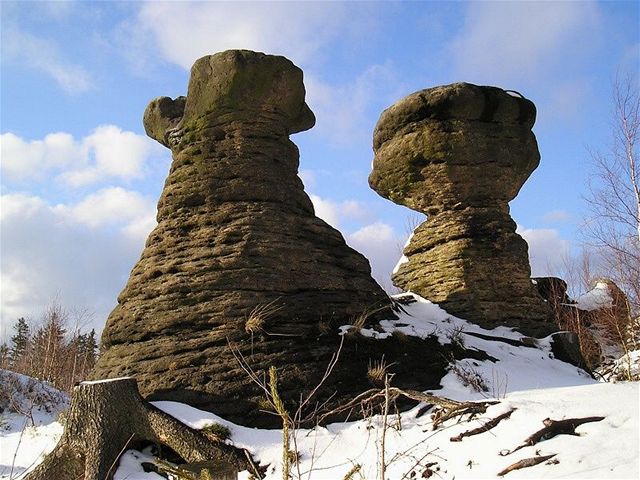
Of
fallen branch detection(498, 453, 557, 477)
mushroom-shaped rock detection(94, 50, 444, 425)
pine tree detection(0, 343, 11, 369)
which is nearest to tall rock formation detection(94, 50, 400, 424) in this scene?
mushroom-shaped rock detection(94, 50, 444, 425)

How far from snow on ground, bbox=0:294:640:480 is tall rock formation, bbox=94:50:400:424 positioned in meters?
0.66

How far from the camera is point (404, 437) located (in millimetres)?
5496

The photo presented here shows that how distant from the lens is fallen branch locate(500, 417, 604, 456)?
429cm

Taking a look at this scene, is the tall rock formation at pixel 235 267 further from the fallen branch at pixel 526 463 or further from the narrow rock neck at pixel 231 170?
the fallen branch at pixel 526 463

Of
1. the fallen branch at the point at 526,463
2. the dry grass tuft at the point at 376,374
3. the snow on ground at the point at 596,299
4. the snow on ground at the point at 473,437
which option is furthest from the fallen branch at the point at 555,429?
the snow on ground at the point at 596,299

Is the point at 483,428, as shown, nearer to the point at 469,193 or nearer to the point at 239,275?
the point at 239,275

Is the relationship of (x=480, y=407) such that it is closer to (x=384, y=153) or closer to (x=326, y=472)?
(x=326, y=472)

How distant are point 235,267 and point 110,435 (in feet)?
8.59

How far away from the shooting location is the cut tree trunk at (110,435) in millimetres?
5469

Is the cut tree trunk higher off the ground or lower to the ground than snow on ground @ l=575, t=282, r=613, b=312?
lower

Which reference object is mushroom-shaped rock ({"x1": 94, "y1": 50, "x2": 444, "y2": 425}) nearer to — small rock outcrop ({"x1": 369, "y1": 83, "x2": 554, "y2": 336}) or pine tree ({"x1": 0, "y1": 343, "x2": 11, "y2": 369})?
small rock outcrop ({"x1": 369, "y1": 83, "x2": 554, "y2": 336})

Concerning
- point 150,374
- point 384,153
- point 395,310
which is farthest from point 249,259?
point 384,153

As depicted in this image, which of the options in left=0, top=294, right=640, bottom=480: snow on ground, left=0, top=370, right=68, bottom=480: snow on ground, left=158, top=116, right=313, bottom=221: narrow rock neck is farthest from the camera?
left=0, top=370, right=68, bottom=480: snow on ground

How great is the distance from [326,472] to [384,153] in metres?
7.59
